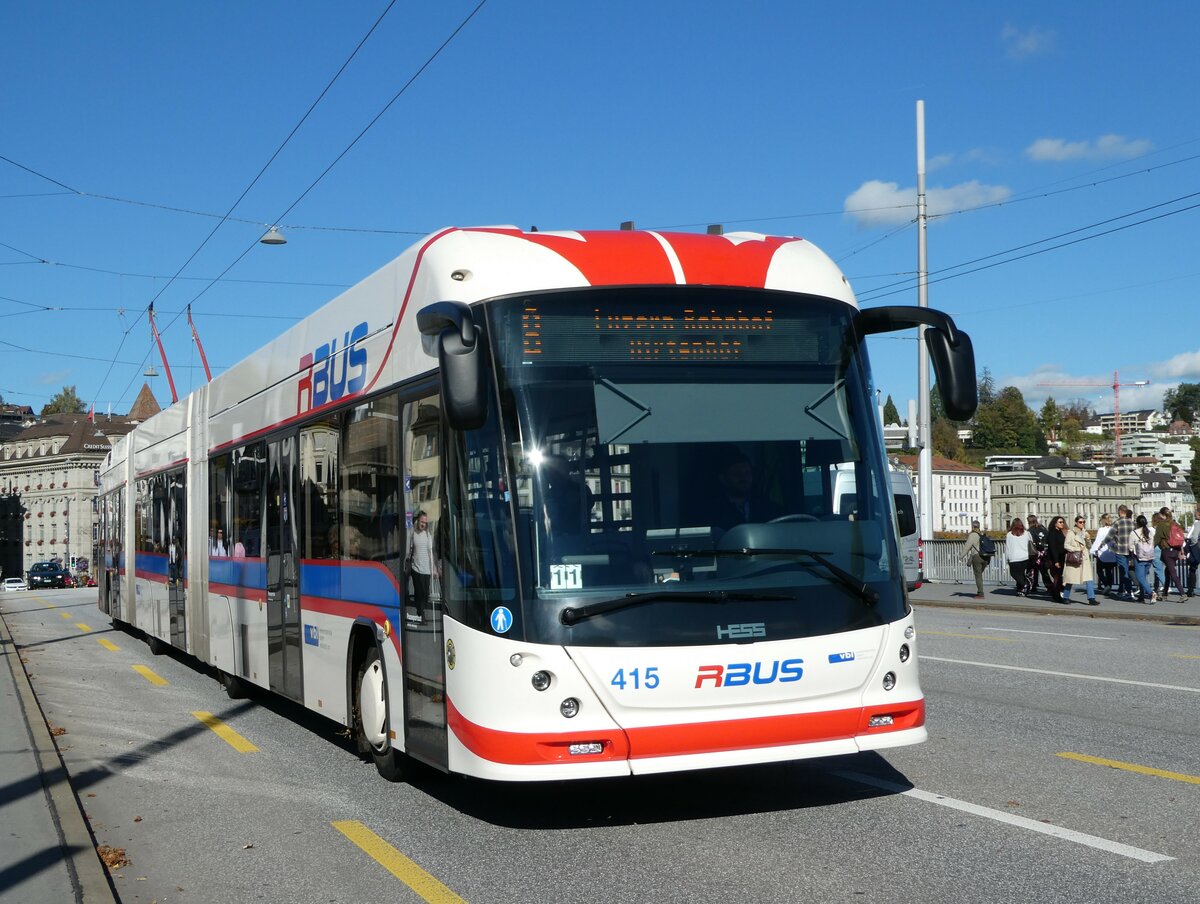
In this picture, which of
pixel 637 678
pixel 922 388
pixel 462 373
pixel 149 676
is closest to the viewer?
pixel 462 373

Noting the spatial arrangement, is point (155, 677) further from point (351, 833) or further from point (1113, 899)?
point (1113, 899)

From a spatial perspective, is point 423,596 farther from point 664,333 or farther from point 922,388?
point 922,388

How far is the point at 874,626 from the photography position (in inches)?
283

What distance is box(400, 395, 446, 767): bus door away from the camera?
7.48 m

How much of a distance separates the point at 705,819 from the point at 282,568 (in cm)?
492

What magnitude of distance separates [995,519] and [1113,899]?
7302 inches

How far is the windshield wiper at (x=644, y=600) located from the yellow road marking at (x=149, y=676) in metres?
10.2

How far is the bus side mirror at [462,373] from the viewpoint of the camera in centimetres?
659

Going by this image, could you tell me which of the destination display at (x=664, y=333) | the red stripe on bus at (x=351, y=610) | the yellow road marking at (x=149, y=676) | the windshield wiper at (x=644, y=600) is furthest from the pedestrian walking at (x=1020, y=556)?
the windshield wiper at (x=644, y=600)

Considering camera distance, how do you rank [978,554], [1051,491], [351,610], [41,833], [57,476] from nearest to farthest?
[41,833], [351,610], [978,554], [57,476], [1051,491]

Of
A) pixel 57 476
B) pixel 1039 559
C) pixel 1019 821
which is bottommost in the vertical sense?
pixel 1019 821

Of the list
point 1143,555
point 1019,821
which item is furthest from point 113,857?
point 1143,555

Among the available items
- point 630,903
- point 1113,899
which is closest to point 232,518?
point 630,903

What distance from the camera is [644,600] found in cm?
677
